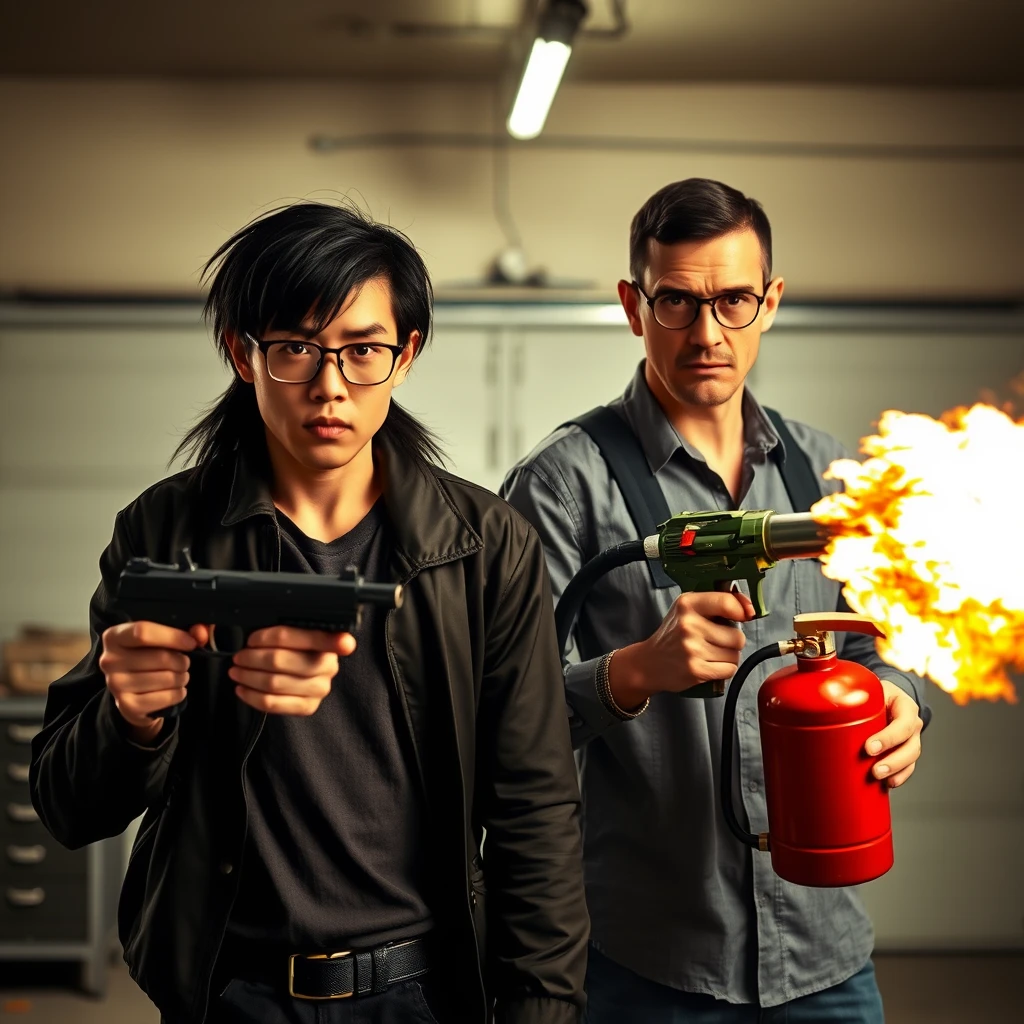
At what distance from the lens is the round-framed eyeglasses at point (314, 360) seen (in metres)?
1.19

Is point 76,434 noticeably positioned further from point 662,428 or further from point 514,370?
point 662,428

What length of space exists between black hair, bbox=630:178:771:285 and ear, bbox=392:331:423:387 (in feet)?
1.33

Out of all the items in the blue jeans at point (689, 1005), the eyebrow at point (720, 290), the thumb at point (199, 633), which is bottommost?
the blue jeans at point (689, 1005)

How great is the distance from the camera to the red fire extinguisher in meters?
1.32

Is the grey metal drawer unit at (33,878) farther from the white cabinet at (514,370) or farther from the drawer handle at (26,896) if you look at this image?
the white cabinet at (514,370)

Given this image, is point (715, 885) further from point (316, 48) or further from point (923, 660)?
point (316, 48)

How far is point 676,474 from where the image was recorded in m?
1.61

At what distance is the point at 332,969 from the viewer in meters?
1.13

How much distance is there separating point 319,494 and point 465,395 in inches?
120

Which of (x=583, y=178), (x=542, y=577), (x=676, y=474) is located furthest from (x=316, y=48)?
(x=542, y=577)

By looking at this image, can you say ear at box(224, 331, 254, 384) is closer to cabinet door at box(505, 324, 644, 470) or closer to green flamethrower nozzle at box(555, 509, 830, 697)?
green flamethrower nozzle at box(555, 509, 830, 697)

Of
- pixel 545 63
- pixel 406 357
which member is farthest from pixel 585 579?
pixel 545 63

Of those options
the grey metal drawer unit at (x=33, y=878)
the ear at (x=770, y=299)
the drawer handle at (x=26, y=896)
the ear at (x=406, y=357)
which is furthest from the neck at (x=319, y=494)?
the drawer handle at (x=26, y=896)

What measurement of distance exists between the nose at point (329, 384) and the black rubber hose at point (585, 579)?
0.45m
